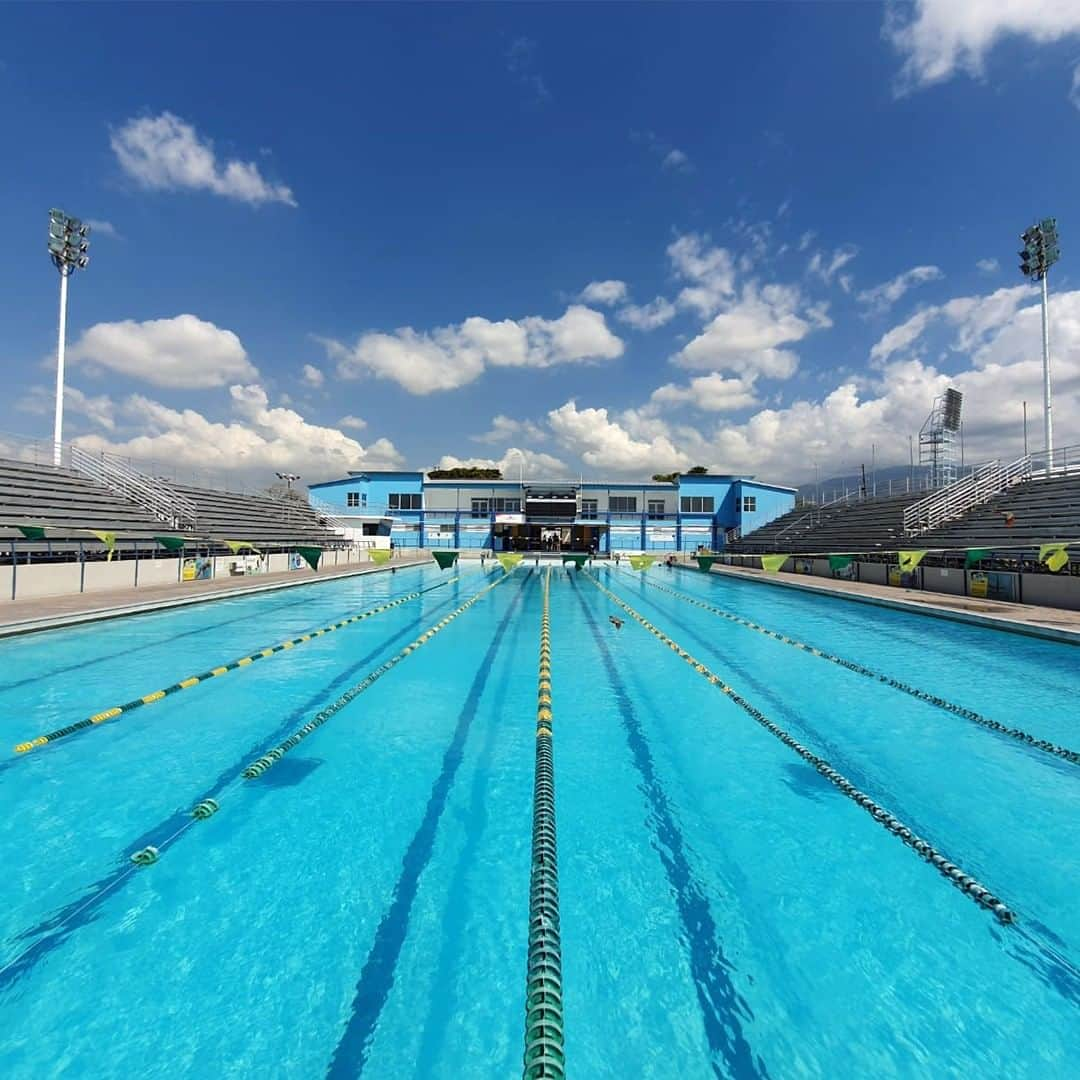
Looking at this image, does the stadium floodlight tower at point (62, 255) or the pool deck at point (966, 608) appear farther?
the stadium floodlight tower at point (62, 255)

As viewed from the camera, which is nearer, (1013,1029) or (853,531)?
(1013,1029)

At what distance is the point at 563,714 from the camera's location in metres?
7.31

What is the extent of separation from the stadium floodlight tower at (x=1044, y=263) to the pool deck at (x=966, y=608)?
1409 cm

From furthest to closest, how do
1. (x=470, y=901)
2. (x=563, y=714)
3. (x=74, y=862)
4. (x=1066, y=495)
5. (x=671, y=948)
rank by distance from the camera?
(x=1066, y=495) < (x=563, y=714) < (x=74, y=862) < (x=470, y=901) < (x=671, y=948)

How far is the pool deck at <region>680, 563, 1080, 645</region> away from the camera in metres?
11.3

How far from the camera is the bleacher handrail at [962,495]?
23.4 m

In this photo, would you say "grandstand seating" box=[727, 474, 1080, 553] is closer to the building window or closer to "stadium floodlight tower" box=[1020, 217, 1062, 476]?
"stadium floodlight tower" box=[1020, 217, 1062, 476]

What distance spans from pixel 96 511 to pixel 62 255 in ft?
48.1

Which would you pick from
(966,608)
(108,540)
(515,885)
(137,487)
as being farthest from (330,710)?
(137,487)

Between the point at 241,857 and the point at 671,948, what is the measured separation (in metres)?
3.19

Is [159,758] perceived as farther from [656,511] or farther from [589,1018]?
[656,511]

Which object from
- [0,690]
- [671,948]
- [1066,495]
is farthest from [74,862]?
[1066,495]

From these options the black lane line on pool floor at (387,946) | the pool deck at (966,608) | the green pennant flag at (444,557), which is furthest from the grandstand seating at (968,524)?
the green pennant flag at (444,557)

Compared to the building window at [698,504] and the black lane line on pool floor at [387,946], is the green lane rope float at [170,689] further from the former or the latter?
the building window at [698,504]
